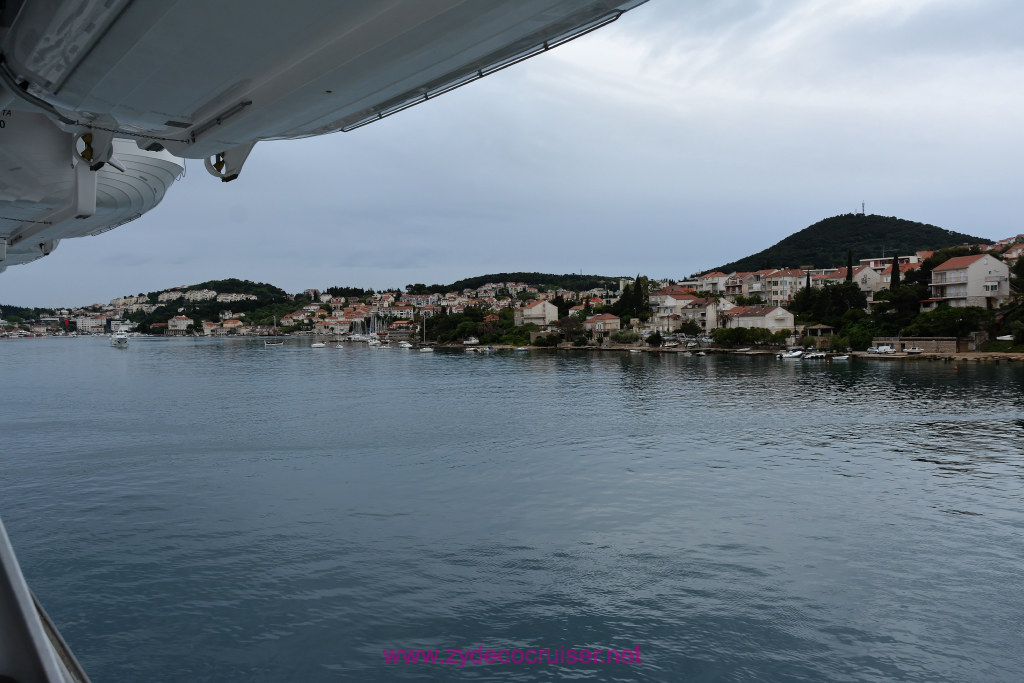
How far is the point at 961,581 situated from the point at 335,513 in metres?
7.83

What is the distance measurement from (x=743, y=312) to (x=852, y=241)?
52.8 meters

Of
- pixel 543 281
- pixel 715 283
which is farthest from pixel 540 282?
pixel 715 283

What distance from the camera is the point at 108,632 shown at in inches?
229

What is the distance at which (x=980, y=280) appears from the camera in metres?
37.9

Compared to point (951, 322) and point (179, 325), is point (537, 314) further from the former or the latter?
point (179, 325)

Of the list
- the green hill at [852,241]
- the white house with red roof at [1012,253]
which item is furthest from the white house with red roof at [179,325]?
the white house with red roof at [1012,253]

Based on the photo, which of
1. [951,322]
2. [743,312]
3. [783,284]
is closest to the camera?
[951,322]

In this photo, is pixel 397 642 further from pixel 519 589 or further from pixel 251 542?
pixel 251 542

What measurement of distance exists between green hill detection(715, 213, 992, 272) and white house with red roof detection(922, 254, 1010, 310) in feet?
137

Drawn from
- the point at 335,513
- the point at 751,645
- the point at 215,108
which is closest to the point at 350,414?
the point at 335,513

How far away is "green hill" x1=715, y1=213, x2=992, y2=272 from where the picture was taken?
80875 mm

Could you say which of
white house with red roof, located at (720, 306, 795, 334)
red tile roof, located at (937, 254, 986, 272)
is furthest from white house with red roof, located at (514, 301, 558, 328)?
red tile roof, located at (937, 254, 986, 272)

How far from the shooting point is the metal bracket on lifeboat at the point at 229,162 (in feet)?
10.6

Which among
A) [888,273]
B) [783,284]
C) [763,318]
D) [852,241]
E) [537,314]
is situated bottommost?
[763,318]
